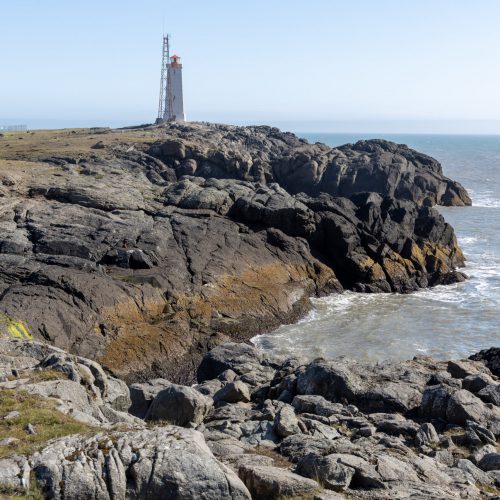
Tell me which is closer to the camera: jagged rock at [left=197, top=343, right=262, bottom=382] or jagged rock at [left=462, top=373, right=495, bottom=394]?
jagged rock at [left=462, top=373, right=495, bottom=394]

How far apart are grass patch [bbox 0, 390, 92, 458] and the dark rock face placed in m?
57.3

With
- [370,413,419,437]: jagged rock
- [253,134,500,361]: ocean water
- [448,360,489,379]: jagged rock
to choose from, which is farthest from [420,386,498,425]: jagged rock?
[253,134,500,361]: ocean water

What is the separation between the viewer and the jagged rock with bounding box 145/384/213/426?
56.0 ft

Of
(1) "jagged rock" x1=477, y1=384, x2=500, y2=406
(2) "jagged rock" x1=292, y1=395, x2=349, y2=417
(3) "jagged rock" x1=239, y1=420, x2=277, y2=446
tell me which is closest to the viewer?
(3) "jagged rock" x1=239, y1=420, x2=277, y2=446

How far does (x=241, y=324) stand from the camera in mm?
33781

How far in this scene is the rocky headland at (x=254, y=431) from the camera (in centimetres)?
997

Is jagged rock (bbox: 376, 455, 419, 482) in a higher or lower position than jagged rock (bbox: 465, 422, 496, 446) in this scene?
A: higher

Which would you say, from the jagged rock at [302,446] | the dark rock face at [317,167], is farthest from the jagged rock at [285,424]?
the dark rock face at [317,167]

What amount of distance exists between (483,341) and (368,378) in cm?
1438

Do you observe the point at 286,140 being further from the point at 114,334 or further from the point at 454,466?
the point at 454,466

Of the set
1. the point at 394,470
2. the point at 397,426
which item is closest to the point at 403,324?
the point at 397,426

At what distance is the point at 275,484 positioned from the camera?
1105 centimetres

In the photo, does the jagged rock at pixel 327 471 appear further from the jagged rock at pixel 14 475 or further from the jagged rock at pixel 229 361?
the jagged rock at pixel 229 361

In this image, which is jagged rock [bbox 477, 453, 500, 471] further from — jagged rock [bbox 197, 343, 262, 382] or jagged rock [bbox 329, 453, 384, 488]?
jagged rock [bbox 197, 343, 262, 382]
